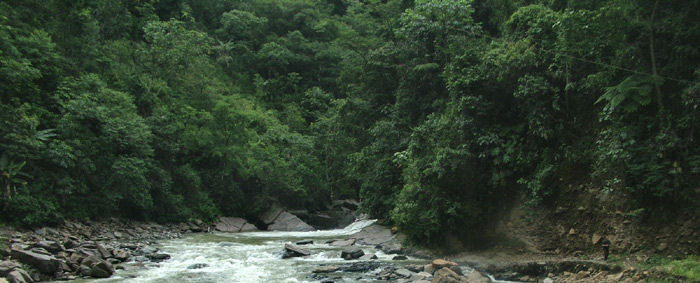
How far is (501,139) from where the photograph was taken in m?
14.6

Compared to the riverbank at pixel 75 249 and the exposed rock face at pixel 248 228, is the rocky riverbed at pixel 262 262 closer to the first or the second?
the riverbank at pixel 75 249

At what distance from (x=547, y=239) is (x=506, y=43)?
265 inches

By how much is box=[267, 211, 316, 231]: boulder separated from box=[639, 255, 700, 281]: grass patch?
71.0ft

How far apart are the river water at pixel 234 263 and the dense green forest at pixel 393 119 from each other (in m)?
3.34

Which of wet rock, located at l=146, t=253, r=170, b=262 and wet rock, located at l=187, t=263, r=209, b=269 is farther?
wet rock, located at l=146, t=253, r=170, b=262

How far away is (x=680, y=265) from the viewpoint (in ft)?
29.9

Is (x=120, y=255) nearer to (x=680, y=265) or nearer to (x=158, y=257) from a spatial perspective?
(x=158, y=257)

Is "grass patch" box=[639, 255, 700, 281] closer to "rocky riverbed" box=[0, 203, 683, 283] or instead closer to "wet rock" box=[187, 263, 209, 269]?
"rocky riverbed" box=[0, 203, 683, 283]

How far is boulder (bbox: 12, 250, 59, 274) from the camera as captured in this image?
11.7 meters

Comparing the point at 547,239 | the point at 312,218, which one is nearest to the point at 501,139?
the point at 547,239

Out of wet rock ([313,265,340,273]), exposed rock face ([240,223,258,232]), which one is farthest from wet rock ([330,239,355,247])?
→ exposed rock face ([240,223,258,232])

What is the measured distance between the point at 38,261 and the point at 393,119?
14997 mm

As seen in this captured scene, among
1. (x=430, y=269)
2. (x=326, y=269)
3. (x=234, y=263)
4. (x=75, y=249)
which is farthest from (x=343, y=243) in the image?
(x=75, y=249)

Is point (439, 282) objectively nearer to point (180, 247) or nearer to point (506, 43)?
point (506, 43)
